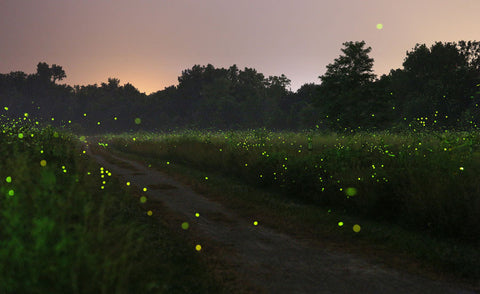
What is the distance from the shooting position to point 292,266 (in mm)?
6910

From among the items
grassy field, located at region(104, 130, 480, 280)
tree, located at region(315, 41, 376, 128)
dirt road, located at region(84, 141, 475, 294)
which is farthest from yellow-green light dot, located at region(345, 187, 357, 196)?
tree, located at region(315, 41, 376, 128)

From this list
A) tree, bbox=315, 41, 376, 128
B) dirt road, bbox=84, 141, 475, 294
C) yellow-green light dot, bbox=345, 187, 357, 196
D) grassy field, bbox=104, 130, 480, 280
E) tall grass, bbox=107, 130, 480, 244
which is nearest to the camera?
dirt road, bbox=84, 141, 475, 294


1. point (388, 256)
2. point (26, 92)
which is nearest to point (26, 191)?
point (388, 256)

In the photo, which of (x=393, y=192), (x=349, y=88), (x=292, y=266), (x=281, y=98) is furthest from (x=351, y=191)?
(x=281, y=98)

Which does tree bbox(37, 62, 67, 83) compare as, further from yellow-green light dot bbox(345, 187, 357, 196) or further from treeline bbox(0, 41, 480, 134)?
yellow-green light dot bbox(345, 187, 357, 196)

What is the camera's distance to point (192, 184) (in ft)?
55.6

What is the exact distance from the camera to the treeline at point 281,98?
40406 millimetres

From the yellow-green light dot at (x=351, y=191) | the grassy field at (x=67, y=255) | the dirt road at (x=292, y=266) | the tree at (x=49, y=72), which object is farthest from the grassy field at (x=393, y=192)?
the tree at (x=49, y=72)

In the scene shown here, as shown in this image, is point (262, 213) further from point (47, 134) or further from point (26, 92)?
point (26, 92)

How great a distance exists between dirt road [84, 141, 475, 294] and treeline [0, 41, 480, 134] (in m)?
10.8

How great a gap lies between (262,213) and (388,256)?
184 inches

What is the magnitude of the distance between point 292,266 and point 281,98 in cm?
9388

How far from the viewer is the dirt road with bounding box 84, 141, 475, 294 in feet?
19.4

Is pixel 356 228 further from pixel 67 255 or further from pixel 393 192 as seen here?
pixel 67 255
